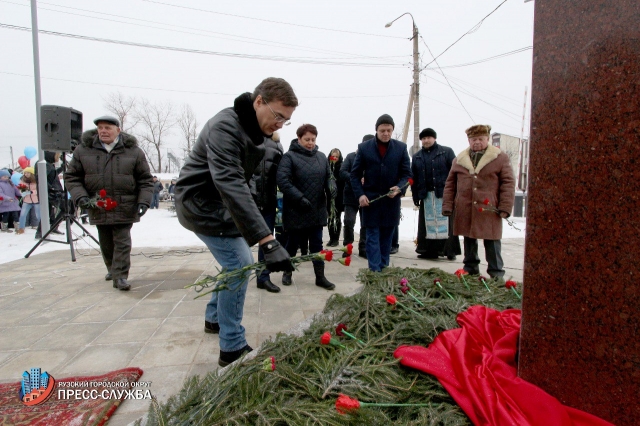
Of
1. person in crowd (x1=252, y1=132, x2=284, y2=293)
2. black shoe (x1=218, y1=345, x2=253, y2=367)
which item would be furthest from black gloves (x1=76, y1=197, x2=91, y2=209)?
black shoe (x1=218, y1=345, x2=253, y2=367)

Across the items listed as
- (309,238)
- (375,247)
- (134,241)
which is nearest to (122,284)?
(309,238)

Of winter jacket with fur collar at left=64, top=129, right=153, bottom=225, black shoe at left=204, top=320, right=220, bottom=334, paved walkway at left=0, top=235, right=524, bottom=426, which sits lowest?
paved walkway at left=0, top=235, right=524, bottom=426

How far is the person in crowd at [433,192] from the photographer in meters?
5.51

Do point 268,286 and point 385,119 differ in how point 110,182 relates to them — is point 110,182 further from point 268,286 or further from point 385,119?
point 385,119

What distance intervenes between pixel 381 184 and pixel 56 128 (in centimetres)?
517

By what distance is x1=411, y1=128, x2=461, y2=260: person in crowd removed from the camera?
5512mm

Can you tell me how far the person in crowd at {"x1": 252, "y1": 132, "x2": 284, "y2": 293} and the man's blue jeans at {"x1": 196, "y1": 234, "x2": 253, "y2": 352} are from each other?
1593 mm

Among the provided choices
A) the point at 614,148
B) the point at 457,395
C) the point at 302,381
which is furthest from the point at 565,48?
the point at 302,381

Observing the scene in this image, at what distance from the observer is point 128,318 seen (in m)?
3.26

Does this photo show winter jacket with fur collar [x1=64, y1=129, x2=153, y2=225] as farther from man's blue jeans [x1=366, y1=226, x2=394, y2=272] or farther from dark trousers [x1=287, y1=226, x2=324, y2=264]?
man's blue jeans [x1=366, y1=226, x2=394, y2=272]

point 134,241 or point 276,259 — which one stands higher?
point 276,259

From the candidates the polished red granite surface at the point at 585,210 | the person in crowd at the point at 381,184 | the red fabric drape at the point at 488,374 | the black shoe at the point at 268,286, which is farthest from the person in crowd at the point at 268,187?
the polished red granite surface at the point at 585,210

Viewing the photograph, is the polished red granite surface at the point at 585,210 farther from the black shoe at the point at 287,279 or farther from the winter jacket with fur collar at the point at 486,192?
the black shoe at the point at 287,279

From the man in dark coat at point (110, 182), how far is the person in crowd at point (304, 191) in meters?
1.71
